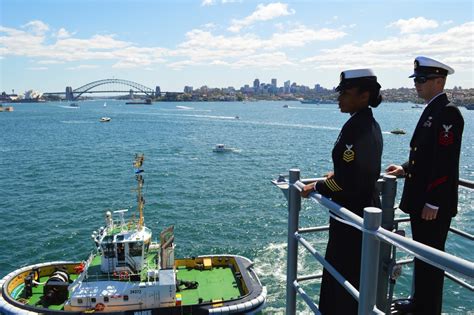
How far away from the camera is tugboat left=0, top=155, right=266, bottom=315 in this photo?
1725 centimetres

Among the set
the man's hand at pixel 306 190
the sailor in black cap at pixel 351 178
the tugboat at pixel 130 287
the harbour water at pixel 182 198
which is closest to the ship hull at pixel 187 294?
the tugboat at pixel 130 287

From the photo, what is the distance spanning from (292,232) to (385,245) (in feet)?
3.15

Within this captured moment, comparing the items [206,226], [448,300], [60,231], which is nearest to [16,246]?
[60,231]

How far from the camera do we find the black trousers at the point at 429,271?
3791 mm

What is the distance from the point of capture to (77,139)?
3334 inches

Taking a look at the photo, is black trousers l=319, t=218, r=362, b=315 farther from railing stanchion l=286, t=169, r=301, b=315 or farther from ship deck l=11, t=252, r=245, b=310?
ship deck l=11, t=252, r=245, b=310

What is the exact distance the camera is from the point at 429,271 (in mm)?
3926

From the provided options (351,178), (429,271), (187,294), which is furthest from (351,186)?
(187,294)

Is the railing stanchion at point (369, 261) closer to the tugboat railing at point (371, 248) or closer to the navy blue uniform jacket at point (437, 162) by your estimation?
the tugboat railing at point (371, 248)

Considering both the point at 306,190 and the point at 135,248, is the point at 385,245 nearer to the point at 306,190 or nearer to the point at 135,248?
the point at 306,190

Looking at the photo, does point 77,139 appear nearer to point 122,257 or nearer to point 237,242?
point 237,242

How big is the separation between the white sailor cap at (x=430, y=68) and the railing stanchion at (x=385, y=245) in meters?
1.33

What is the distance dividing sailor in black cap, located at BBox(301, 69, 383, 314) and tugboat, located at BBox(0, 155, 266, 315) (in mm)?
14550

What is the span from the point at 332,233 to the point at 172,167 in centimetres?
5138
